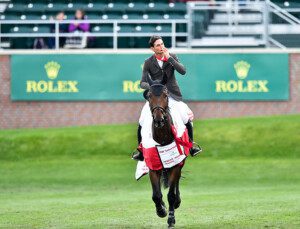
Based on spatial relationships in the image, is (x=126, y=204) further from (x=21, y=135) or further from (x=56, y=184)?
(x=21, y=135)

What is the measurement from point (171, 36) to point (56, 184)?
23.8 ft

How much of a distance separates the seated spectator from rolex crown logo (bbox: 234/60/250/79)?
4.31 meters

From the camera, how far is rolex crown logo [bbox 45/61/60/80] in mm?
31891

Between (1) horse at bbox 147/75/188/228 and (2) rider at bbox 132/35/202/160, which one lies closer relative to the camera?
(1) horse at bbox 147/75/188/228

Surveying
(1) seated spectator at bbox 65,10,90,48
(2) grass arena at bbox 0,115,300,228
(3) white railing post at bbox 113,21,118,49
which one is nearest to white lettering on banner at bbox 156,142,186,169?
(2) grass arena at bbox 0,115,300,228

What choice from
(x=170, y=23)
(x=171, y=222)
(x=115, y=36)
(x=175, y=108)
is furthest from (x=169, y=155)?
(x=170, y=23)

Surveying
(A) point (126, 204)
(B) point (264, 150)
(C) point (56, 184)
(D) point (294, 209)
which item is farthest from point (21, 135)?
(D) point (294, 209)

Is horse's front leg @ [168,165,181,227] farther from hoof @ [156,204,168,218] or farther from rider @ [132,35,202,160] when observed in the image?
rider @ [132,35,202,160]

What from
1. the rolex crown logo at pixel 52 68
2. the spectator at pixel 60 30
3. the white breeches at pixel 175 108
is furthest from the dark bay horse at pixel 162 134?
the spectator at pixel 60 30

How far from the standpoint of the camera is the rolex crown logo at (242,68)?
3139cm

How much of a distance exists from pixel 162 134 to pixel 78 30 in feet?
57.5

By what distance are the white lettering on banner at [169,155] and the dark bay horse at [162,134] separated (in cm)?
7

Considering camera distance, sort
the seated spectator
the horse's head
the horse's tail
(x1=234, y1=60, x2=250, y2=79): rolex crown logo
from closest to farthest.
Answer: the horse's head < the horse's tail < (x1=234, y1=60, x2=250, y2=79): rolex crown logo < the seated spectator

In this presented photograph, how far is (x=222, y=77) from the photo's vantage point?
3156 cm
